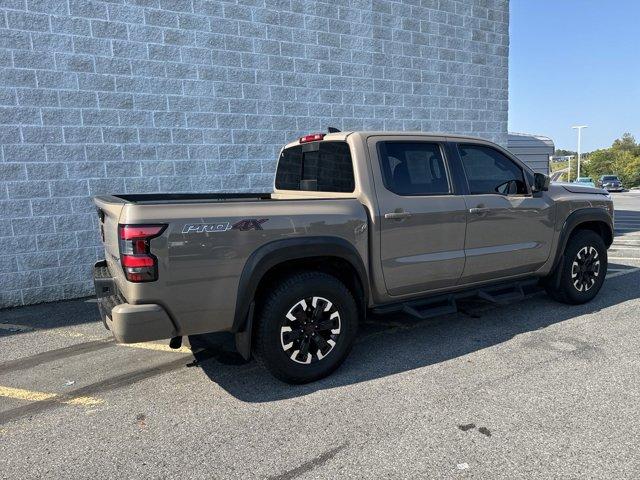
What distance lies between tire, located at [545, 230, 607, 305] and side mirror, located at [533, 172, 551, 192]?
0.83 metres

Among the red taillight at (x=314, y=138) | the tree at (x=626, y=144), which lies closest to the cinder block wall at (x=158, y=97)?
the red taillight at (x=314, y=138)

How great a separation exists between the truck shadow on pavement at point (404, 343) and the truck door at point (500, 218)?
0.55 meters

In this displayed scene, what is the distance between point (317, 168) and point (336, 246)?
1.12m

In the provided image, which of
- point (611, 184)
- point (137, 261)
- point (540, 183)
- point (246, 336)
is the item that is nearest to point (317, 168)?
point (246, 336)

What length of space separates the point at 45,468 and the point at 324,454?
1589 millimetres

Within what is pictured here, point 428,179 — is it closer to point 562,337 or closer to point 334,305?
point 334,305

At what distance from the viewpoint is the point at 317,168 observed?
4465 mm

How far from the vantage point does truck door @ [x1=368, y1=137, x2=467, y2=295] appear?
394 centimetres

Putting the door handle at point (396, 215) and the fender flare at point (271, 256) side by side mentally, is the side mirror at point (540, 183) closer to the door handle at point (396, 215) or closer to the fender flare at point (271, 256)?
the door handle at point (396, 215)

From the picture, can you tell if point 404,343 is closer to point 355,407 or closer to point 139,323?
point 355,407

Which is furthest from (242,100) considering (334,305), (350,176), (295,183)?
(334,305)

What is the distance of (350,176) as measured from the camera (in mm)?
3986

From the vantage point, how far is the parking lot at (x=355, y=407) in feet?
8.79

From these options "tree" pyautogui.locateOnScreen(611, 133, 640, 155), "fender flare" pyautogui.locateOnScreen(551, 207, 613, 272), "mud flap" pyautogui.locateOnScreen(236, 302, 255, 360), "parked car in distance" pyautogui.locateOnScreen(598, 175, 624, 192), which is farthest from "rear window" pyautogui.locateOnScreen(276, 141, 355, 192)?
"tree" pyautogui.locateOnScreen(611, 133, 640, 155)
